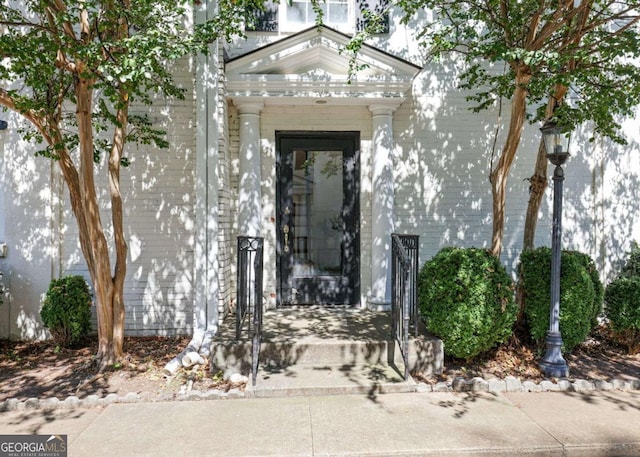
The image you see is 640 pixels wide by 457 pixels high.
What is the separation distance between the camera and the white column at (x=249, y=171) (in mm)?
4949

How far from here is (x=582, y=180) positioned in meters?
5.47

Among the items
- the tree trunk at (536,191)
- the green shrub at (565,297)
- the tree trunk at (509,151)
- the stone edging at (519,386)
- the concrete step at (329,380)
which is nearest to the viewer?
the concrete step at (329,380)

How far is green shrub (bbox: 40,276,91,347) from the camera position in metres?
4.52

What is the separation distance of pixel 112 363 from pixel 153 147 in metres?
2.57

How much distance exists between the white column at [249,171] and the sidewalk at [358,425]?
222 centimetres

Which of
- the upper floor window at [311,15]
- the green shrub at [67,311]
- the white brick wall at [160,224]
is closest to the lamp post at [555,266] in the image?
the upper floor window at [311,15]

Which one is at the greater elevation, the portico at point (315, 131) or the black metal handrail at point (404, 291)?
the portico at point (315, 131)

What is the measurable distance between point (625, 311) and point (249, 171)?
180 inches

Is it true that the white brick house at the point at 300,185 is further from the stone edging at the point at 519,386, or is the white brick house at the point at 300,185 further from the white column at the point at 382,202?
the stone edging at the point at 519,386

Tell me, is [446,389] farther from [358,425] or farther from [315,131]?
[315,131]

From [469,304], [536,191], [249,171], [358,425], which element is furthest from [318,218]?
[358,425]

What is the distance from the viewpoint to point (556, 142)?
384 centimetres

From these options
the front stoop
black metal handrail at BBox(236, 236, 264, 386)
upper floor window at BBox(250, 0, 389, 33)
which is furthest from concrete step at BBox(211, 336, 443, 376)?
upper floor window at BBox(250, 0, 389, 33)

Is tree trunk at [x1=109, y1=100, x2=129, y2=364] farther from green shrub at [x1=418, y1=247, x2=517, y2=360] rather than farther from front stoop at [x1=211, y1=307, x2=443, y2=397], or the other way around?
green shrub at [x1=418, y1=247, x2=517, y2=360]
